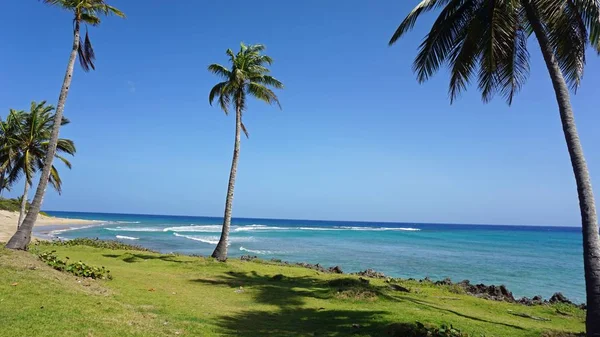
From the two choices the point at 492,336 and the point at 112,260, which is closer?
the point at 492,336

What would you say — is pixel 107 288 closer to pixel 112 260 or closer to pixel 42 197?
pixel 42 197

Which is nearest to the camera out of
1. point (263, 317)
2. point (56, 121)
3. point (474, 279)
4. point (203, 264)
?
point (263, 317)

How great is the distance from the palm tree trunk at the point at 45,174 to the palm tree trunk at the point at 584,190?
50.7 feet

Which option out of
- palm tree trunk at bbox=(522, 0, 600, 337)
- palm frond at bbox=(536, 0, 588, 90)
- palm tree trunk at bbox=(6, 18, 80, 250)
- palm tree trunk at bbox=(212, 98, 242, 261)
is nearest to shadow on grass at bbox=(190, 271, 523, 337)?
palm tree trunk at bbox=(522, 0, 600, 337)

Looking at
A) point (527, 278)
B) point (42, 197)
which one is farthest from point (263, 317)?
point (527, 278)

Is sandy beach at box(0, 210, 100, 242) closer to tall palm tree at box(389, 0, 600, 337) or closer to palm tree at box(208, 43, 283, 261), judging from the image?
palm tree at box(208, 43, 283, 261)

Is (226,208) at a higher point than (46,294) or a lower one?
higher

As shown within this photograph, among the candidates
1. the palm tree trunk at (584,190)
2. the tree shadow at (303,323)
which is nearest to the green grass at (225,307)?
the tree shadow at (303,323)

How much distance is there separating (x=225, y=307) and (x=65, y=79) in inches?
434

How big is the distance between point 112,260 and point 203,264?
4.28 m

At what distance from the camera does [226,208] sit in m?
20.2

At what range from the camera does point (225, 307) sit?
1076 centimetres

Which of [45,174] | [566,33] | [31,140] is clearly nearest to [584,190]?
[566,33]

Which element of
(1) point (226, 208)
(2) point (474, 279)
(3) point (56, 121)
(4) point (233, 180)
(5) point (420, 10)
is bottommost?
(2) point (474, 279)
